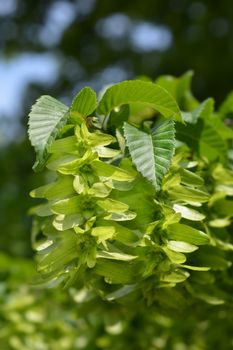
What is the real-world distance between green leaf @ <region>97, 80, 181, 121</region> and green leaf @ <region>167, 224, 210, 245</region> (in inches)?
7.7

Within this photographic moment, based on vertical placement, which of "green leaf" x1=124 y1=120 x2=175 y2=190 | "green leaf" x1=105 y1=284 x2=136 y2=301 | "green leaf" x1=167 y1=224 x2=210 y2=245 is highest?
"green leaf" x1=124 y1=120 x2=175 y2=190

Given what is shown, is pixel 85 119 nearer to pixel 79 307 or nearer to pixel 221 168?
pixel 221 168

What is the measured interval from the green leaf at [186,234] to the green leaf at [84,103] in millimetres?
232

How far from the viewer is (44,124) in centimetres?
108

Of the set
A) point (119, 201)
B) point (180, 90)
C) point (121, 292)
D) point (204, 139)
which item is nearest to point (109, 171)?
point (119, 201)

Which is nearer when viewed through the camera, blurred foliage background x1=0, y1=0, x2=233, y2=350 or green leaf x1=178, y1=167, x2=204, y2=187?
green leaf x1=178, y1=167, x2=204, y2=187

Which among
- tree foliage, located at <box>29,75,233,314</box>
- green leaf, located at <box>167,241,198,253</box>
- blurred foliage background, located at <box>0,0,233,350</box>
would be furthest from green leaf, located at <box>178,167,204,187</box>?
blurred foliage background, located at <box>0,0,233,350</box>

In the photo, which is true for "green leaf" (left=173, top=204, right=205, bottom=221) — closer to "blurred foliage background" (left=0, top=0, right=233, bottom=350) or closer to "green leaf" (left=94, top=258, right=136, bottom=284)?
"green leaf" (left=94, top=258, right=136, bottom=284)

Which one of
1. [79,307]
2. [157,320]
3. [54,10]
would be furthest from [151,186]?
[54,10]

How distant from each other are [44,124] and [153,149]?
6.9 inches

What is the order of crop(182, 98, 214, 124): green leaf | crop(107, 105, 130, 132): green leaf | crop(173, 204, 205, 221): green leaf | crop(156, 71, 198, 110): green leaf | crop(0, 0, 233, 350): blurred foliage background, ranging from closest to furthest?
1. crop(173, 204, 205, 221): green leaf
2. crop(107, 105, 130, 132): green leaf
3. crop(182, 98, 214, 124): green leaf
4. crop(156, 71, 198, 110): green leaf
5. crop(0, 0, 233, 350): blurred foliage background

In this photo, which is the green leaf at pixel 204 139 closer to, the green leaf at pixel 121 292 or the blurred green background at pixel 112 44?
the green leaf at pixel 121 292

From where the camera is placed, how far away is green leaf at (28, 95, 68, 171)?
3.43 feet

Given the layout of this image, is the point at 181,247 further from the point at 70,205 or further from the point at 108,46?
the point at 108,46
